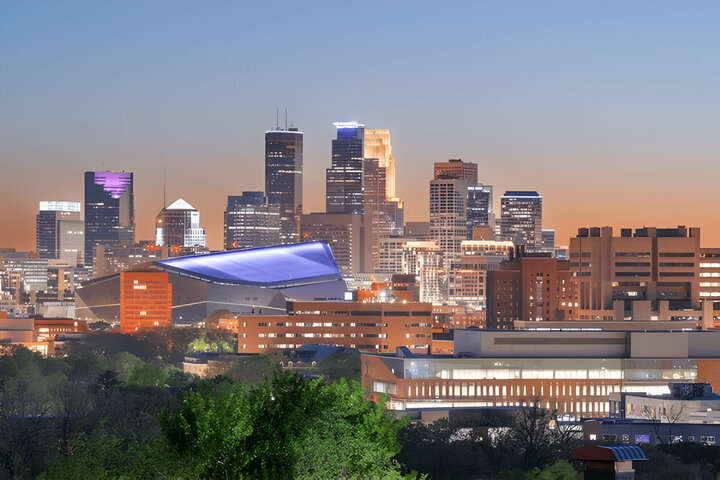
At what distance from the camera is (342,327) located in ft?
572

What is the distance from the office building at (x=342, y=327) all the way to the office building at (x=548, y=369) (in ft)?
181

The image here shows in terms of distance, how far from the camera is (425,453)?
209 feet

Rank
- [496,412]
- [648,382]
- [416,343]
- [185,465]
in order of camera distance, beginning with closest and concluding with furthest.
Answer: [185,465], [496,412], [648,382], [416,343]

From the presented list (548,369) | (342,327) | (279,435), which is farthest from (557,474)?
(342,327)

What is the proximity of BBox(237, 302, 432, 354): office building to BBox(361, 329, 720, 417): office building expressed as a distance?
181 feet

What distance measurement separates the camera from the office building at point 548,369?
106812mm

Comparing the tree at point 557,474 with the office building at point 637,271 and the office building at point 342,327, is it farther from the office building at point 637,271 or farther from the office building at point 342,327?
the office building at point 637,271

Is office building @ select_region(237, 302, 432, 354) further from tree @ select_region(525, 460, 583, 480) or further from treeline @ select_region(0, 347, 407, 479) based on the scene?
tree @ select_region(525, 460, 583, 480)

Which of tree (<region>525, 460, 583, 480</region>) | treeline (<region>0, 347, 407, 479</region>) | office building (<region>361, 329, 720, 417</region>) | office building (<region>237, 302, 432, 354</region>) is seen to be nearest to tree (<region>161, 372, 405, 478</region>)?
treeline (<region>0, 347, 407, 479</region>)

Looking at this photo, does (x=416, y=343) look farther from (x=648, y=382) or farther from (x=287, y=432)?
(x=287, y=432)

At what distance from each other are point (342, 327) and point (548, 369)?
6644 centimetres

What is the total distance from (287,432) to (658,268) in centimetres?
13967

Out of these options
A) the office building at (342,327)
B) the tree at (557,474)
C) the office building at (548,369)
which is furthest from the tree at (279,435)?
the office building at (342,327)

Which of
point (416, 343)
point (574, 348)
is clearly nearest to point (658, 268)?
point (416, 343)
